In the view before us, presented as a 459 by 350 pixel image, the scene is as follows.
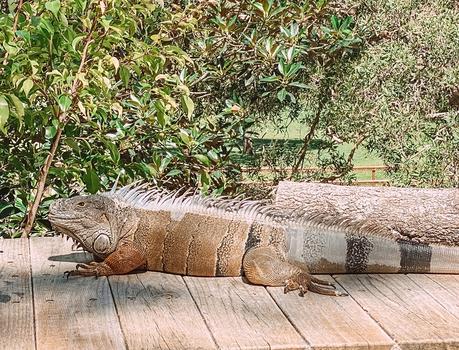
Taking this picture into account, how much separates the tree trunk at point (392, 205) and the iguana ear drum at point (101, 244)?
4.02 feet

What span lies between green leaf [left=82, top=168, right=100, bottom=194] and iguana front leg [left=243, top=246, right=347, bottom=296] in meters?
1.45

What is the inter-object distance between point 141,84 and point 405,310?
88.4 inches

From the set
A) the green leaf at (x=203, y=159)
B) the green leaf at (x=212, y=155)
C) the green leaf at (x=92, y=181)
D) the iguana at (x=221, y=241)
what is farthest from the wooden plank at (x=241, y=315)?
the green leaf at (x=212, y=155)

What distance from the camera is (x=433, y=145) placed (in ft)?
18.9

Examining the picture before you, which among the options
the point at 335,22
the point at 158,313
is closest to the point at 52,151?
the point at 158,313

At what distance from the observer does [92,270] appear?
2951 mm

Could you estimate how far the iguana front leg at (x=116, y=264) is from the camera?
295cm

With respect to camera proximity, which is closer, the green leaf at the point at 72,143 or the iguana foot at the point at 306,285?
the iguana foot at the point at 306,285

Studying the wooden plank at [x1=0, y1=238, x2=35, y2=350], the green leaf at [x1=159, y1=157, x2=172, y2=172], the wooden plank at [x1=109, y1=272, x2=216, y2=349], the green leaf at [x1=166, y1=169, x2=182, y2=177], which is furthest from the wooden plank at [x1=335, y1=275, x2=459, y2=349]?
the green leaf at [x1=166, y1=169, x2=182, y2=177]

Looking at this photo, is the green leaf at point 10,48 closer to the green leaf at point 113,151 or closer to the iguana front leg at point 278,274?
Result: the green leaf at point 113,151

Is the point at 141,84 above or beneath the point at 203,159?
above

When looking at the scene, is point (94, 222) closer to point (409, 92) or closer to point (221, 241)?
point (221, 241)

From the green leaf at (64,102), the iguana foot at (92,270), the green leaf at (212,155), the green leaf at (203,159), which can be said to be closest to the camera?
the iguana foot at (92,270)

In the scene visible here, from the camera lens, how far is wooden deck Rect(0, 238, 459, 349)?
93.1 inches
